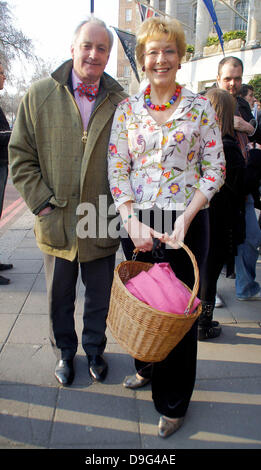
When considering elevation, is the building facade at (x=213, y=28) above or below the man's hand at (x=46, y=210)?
above

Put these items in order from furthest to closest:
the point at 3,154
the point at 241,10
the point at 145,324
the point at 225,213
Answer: the point at 241,10 < the point at 3,154 < the point at 225,213 < the point at 145,324

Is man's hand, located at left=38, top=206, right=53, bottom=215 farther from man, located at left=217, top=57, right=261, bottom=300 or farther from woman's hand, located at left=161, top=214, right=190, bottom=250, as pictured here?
man, located at left=217, top=57, right=261, bottom=300

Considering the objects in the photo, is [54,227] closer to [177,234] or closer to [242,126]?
[177,234]

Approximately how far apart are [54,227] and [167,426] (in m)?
1.31

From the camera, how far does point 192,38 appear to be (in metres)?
30.8

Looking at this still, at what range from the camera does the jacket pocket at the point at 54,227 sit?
2.35 meters

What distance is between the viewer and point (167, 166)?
198cm

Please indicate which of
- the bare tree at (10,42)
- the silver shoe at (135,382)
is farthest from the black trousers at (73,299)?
the bare tree at (10,42)

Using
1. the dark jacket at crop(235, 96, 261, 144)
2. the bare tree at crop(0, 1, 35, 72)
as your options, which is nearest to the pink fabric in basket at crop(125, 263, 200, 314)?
the dark jacket at crop(235, 96, 261, 144)

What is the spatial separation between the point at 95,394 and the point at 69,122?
5.52ft

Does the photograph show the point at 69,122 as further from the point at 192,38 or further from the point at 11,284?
the point at 192,38

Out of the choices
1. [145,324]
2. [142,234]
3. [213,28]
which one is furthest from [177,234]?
[213,28]

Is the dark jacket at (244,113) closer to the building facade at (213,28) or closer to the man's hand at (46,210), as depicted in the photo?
the man's hand at (46,210)

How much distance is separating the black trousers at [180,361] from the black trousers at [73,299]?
1.60 feet
